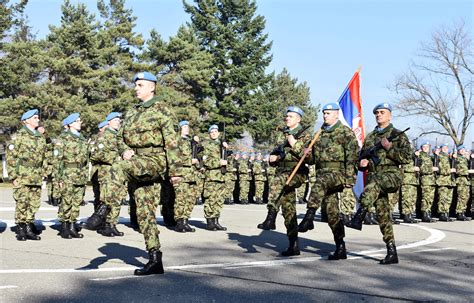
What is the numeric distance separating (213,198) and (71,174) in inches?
120

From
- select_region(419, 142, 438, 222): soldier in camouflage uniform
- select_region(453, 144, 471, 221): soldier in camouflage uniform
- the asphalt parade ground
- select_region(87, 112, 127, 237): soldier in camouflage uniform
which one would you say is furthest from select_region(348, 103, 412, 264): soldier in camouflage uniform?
select_region(453, 144, 471, 221): soldier in camouflage uniform

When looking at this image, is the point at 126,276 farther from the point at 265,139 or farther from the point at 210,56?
the point at 265,139

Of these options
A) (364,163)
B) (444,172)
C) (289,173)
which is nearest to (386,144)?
(364,163)

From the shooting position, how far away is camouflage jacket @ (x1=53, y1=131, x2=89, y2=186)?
11.5 meters

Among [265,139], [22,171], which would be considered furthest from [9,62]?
[22,171]

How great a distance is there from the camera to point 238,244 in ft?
35.4

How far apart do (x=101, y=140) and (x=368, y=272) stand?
19.7ft

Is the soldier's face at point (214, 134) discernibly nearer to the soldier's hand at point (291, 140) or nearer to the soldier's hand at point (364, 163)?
the soldier's hand at point (291, 140)

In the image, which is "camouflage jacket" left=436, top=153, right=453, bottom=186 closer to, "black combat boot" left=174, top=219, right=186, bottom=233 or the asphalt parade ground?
the asphalt parade ground

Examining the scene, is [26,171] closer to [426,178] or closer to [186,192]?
[186,192]

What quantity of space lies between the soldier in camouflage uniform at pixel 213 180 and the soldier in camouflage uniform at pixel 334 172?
434 centimetres

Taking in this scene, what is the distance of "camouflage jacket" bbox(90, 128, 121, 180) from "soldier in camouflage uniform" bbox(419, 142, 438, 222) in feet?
29.3

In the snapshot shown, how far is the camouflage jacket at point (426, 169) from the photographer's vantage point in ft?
59.1

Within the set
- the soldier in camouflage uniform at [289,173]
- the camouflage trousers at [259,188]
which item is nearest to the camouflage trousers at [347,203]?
the soldier in camouflage uniform at [289,173]
